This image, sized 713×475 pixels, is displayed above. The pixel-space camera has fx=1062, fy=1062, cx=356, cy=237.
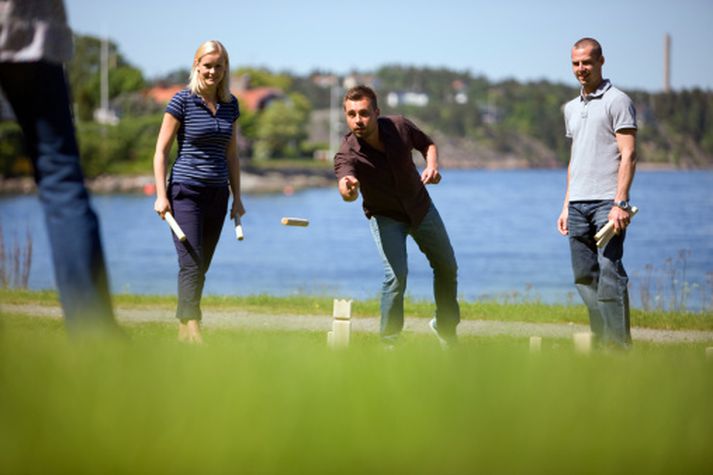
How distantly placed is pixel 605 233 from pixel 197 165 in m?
2.86

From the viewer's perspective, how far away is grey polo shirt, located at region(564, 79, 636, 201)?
7.24 metres

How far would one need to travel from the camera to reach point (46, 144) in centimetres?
355

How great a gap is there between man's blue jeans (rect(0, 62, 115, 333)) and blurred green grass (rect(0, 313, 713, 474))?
0.90m

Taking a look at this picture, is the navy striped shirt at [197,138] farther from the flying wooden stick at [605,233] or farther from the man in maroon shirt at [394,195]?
the flying wooden stick at [605,233]

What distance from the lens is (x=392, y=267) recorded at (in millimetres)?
7672

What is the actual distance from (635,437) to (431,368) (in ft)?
1.72

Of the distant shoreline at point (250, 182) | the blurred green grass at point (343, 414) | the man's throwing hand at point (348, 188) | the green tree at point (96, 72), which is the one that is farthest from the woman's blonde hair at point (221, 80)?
the green tree at point (96, 72)

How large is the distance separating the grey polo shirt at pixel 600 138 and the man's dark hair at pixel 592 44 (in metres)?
0.23

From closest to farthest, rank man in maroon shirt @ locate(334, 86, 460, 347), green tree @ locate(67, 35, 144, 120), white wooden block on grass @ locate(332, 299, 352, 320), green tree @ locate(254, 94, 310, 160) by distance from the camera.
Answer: white wooden block on grass @ locate(332, 299, 352, 320) < man in maroon shirt @ locate(334, 86, 460, 347) < green tree @ locate(67, 35, 144, 120) < green tree @ locate(254, 94, 310, 160)

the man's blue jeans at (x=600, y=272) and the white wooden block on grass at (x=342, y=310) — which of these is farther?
the man's blue jeans at (x=600, y=272)

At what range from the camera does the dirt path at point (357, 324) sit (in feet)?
32.6

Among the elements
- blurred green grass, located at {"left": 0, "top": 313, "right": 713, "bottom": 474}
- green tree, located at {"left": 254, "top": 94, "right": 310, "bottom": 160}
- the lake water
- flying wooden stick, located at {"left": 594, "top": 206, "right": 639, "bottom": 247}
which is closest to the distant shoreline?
the lake water

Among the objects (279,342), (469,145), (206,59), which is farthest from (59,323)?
(469,145)

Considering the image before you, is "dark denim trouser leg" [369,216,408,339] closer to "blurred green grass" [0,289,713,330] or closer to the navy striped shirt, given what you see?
the navy striped shirt
